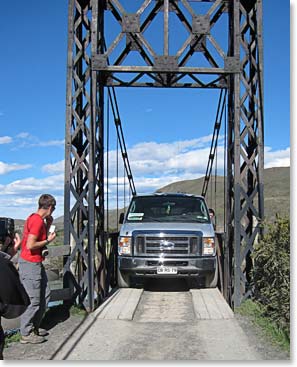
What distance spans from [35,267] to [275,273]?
3.08 m

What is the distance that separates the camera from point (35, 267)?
20.6 ft

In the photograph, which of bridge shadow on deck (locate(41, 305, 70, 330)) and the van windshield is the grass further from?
the van windshield

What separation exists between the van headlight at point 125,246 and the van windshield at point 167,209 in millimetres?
787

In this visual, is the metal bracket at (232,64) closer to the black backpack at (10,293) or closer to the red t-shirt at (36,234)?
the red t-shirt at (36,234)

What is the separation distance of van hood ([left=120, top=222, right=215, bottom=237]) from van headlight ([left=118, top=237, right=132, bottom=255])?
0.12 m

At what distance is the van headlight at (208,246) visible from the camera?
9.55 m

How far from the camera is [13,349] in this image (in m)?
5.89

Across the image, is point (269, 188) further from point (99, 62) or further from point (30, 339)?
point (30, 339)

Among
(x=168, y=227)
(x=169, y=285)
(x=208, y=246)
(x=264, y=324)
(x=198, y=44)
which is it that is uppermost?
(x=198, y=44)

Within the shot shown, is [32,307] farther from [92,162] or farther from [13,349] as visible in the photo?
[92,162]

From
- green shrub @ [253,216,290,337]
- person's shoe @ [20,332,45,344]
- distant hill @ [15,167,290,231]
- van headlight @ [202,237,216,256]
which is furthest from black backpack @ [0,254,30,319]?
distant hill @ [15,167,290,231]

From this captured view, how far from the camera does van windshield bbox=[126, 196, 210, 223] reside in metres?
10.4

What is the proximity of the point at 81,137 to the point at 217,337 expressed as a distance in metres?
4.11

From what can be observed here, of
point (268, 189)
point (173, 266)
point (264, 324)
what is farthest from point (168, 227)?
point (268, 189)
